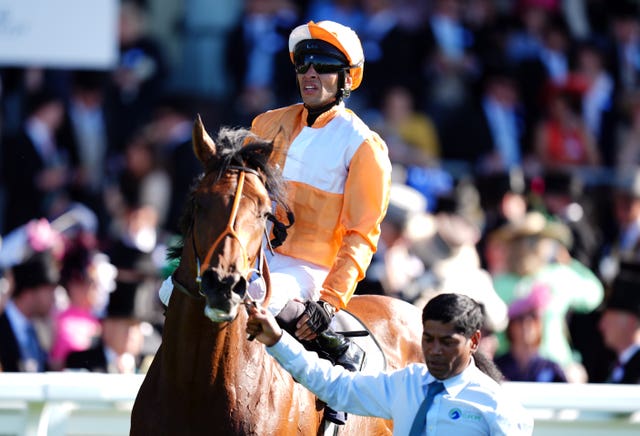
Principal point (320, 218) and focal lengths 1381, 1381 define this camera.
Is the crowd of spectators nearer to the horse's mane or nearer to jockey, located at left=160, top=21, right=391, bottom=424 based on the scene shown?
jockey, located at left=160, top=21, right=391, bottom=424

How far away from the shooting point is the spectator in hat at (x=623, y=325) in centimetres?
823

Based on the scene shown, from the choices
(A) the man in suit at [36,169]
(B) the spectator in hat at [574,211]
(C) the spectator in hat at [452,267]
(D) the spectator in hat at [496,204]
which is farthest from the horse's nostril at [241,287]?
(A) the man in suit at [36,169]

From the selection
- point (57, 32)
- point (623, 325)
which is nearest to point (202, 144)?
point (57, 32)

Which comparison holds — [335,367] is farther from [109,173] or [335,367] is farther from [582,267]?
[109,173]

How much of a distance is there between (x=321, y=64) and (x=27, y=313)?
3590 mm

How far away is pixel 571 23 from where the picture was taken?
15.2 metres

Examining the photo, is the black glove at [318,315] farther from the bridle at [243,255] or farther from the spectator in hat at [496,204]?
the spectator in hat at [496,204]

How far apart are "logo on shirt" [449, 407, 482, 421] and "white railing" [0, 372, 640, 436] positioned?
6.17 ft

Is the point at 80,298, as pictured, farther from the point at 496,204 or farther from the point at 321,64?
the point at 321,64

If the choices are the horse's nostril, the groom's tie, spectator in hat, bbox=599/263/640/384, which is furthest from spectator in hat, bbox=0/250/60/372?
the groom's tie

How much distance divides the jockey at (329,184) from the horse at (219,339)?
28 cm

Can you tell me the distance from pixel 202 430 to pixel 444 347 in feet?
3.22

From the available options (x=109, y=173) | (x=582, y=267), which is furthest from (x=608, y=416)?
(x=109, y=173)

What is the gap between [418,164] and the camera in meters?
12.6
